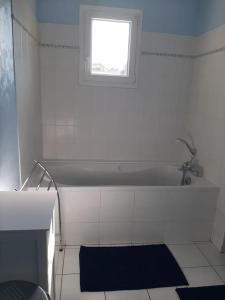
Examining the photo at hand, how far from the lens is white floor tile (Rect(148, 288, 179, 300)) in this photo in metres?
1.69

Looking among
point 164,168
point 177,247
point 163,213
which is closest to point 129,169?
point 164,168

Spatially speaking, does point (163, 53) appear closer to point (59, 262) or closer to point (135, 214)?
point (135, 214)

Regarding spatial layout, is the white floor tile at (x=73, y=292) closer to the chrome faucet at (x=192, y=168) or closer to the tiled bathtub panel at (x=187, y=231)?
the tiled bathtub panel at (x=187, y=231)

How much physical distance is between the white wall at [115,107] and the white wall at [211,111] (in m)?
0.20

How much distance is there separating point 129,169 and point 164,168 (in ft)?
1.40

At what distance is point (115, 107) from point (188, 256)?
5.62 feet

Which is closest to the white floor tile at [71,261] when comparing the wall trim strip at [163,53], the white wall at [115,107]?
the white wall at [115,107]

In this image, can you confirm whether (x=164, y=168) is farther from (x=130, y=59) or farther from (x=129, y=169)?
(x=130, y=59)

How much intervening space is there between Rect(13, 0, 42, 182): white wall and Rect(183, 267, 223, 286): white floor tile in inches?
59.8

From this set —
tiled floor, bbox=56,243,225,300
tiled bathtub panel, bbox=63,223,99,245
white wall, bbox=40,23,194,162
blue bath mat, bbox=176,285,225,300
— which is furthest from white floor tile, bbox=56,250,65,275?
white wall, bbox=40,23,194,162

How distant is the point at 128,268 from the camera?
194 cm

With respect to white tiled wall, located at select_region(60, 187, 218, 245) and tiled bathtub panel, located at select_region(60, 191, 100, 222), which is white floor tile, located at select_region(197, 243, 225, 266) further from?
tiled bathtub panel, located at select_region(60, 191, 100, 222)

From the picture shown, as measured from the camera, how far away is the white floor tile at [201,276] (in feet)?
6.03

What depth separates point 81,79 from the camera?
2691 mm
